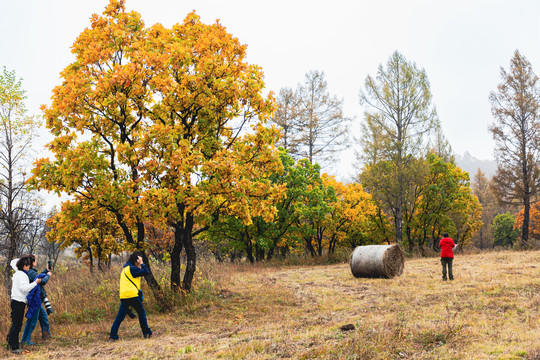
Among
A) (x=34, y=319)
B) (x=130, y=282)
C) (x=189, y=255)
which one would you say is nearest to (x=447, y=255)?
(x=189, y=255)

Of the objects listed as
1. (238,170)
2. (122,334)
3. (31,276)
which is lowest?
(122,334)

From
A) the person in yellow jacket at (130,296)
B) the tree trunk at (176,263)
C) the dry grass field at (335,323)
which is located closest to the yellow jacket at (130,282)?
the person in yellow jacket at (130,296)

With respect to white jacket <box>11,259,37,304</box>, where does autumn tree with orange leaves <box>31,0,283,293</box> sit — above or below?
above

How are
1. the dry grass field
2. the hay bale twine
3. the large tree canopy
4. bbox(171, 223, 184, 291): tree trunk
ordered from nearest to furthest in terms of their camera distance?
the dry grass field, bbox(171, 223, 184, 291): tree trunk, the hay bale twine, the large tree canopy

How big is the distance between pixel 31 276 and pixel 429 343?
7.63m

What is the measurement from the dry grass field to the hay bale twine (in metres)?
0.79

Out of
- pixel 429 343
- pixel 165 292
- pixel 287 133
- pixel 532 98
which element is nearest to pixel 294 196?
pixel 287 133

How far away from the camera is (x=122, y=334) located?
782 centimetres

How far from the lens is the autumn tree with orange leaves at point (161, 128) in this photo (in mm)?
8562

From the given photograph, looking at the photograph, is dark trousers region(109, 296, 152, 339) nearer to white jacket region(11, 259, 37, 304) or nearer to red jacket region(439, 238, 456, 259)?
white jacket region(11, 259, 37, 304)

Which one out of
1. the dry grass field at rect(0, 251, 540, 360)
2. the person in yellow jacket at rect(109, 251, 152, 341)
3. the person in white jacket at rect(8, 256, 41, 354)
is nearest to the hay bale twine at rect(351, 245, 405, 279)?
the dry grass field at rect(0, 251, 540, 360)

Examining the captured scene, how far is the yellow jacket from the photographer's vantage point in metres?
7.33

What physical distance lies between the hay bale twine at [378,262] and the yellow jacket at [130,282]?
909cm

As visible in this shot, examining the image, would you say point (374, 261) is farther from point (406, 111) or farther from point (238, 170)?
point (406, 111)
